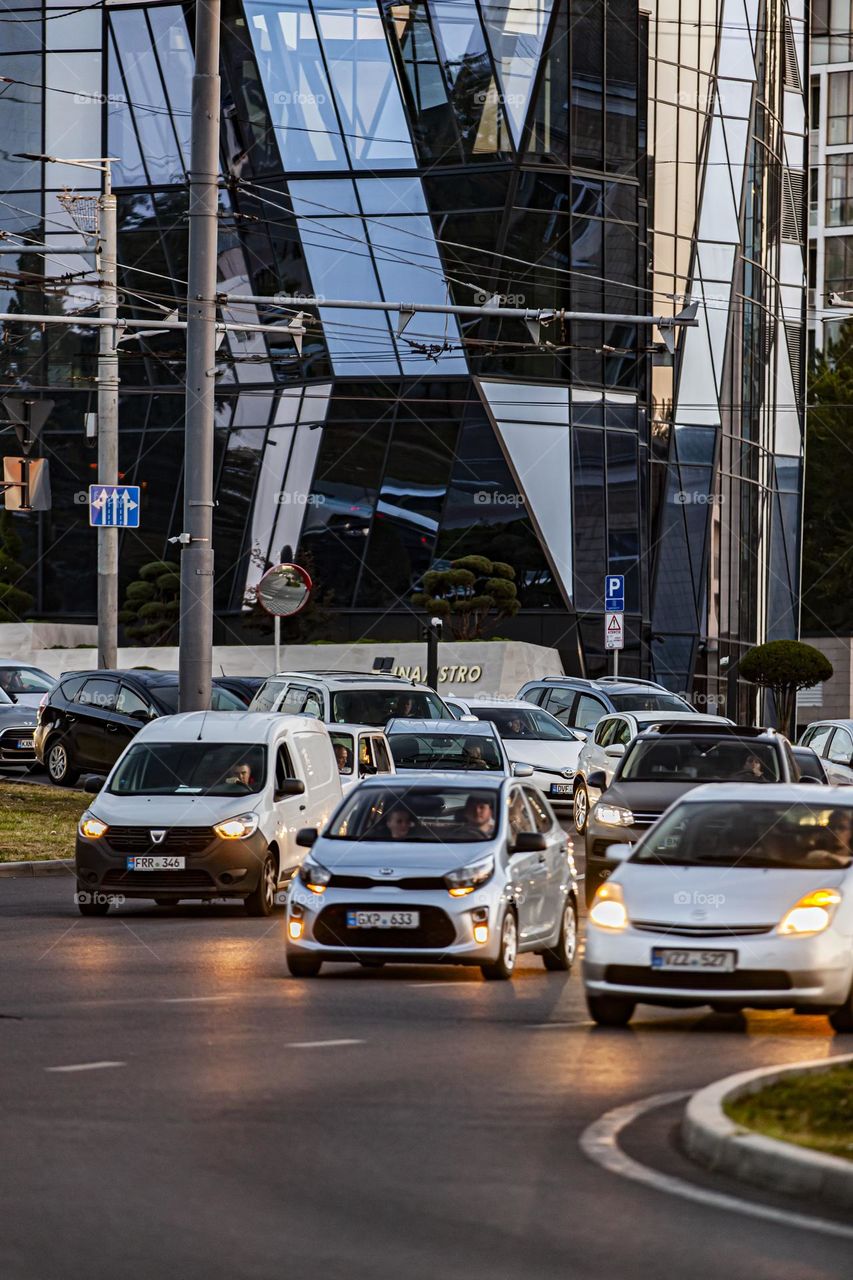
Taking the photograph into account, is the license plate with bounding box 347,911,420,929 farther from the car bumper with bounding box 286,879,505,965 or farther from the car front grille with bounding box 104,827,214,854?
the car front grille with bounding box 104,827,214,854

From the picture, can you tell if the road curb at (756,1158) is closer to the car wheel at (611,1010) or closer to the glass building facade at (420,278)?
the car wheel at (611,1010)

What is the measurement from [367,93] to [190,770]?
115 ft

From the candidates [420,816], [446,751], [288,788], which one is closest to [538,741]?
[446,751]

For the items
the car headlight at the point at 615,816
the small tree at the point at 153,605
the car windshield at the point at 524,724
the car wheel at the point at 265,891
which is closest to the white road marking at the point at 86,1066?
the car wheel at the point at 265,891

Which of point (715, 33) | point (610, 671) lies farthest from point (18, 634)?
point (715, 33)

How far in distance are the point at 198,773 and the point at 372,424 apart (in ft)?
108

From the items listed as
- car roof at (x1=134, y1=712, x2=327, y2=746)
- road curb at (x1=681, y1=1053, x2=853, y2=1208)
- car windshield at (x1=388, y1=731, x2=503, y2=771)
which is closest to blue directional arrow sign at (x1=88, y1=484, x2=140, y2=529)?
car windshield at (x1=388, y1=731, x2=503, y2=771)

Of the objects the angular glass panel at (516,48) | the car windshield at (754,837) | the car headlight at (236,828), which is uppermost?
the angular glass panel at (516,48)

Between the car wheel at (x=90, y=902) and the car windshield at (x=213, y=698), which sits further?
the car windshield at (x=213, y=698)

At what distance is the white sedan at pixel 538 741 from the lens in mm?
33094

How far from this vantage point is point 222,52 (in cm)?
5516

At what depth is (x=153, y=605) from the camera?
5250 cm

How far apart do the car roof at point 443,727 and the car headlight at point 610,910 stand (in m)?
14.2

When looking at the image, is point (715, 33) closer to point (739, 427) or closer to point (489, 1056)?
point (739, 427)
